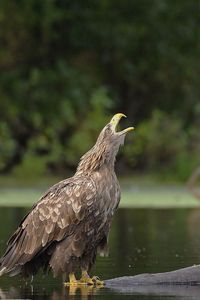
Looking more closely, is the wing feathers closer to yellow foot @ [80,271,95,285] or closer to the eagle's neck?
the eagle's neck

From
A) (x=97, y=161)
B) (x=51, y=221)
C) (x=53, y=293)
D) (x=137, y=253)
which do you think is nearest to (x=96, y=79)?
(x=137, y=253)

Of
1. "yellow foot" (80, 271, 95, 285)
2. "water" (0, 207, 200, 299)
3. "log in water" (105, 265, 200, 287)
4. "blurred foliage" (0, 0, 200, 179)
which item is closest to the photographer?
"water" (0, 207, 200, 299)

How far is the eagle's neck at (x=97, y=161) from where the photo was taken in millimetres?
14047

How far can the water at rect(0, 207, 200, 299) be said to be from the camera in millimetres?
13094

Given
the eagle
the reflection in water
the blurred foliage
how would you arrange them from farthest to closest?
the blurred foliage
the eagle
the reflection in water

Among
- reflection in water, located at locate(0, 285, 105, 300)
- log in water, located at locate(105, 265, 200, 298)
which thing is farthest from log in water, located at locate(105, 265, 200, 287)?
reflection in water, located at locate(0, 285, 105, 300)

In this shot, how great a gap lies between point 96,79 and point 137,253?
2917 cm

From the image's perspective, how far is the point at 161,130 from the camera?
42844 mm

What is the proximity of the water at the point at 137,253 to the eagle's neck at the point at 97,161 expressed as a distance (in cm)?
116

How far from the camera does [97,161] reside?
14055 millimetres

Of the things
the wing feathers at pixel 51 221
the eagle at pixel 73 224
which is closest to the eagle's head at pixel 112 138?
the eagle at pixel 73 224

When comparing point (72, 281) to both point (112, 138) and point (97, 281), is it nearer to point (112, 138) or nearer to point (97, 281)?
point (97, 281)

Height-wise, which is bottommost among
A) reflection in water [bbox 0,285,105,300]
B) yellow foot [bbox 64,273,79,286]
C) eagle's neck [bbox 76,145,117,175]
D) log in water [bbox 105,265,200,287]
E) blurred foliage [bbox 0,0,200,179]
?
reflection in water [bbox 0,285,105,300]

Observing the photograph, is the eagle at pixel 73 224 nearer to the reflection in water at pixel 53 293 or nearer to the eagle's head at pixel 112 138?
the eagle's head at pixel 112 138
